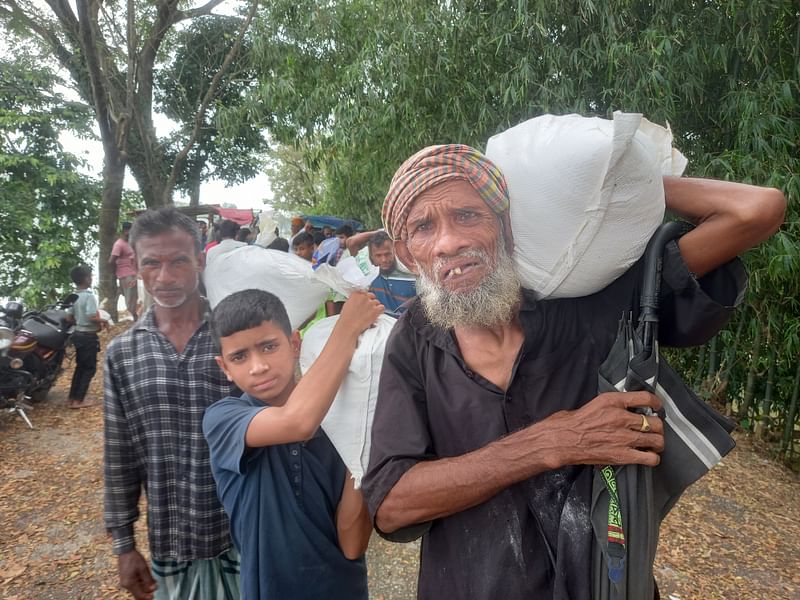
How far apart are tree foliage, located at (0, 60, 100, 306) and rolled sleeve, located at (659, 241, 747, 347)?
993cm

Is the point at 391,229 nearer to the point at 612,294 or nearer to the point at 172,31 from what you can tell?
the point at 612,294

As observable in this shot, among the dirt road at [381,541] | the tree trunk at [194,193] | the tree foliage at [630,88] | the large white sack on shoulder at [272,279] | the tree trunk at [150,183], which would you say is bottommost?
the dirt road at [381,541]

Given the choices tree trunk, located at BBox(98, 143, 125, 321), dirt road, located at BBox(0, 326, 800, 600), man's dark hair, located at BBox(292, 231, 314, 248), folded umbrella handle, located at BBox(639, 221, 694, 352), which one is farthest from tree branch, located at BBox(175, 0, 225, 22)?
folded umbrella handle, located at BBox(639, 221, 694, 352)

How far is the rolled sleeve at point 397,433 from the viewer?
44.8 inches

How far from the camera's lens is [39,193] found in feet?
30.9

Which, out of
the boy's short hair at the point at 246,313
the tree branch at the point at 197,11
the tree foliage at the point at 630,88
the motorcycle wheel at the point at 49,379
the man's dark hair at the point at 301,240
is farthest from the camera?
the tree branch at the point at 197,11

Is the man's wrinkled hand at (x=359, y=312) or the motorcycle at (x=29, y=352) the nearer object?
the man's wrinkled hand at (x=359, y=312)

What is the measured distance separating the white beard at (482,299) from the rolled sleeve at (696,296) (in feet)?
1.05

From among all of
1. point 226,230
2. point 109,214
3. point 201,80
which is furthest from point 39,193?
point 226,230

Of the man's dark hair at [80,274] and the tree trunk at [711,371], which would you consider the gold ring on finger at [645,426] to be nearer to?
the tree trunk at [711,371]

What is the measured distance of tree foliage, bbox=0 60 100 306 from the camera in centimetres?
880

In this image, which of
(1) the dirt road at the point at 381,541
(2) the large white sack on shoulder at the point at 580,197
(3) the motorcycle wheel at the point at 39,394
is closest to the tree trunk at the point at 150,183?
(3) the motorcycle wheel at the point at 39,394

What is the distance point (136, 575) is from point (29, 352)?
437 centimetres

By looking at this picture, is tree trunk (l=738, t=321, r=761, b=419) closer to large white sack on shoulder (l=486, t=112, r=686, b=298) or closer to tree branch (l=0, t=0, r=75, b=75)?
large white sack on shoulder (l=486, t=112, r=686, b=298)
